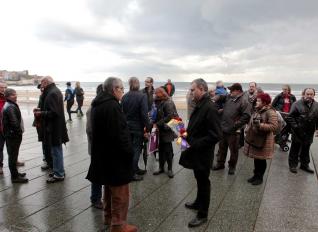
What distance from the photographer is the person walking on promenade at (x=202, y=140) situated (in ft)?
13.4

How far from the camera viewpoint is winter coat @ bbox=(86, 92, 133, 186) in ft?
11.7

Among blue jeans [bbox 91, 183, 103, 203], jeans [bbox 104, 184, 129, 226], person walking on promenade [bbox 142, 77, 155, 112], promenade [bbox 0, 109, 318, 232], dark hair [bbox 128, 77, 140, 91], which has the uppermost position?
dark hair [bbox 128, 77, 140, 91]

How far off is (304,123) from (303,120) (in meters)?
0.06

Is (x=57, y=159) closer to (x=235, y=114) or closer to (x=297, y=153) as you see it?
(x=235, y=114)

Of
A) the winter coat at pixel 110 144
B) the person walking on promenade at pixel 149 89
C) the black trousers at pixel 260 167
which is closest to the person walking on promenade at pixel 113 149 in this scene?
the winter coat at pixel 110 144

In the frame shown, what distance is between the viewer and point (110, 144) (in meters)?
3.59

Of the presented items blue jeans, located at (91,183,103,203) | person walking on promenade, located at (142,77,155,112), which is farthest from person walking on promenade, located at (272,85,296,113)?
blue jeans, located at (91,183,103,203)

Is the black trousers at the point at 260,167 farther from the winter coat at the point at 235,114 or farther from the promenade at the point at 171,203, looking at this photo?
the winter coat at the point at 235,114

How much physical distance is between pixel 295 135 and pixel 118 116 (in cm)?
440

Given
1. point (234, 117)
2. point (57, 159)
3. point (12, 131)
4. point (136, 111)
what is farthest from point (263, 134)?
point (12, 131)

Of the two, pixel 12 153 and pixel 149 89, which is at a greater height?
pixel 149 89

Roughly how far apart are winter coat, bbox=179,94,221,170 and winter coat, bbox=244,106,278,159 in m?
1.78

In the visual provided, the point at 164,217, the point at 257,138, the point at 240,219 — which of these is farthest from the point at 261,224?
the point at 257,138

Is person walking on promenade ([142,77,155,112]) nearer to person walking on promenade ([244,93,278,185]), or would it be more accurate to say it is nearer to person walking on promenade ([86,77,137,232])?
person walking on promenade ([244,93,278,185])
